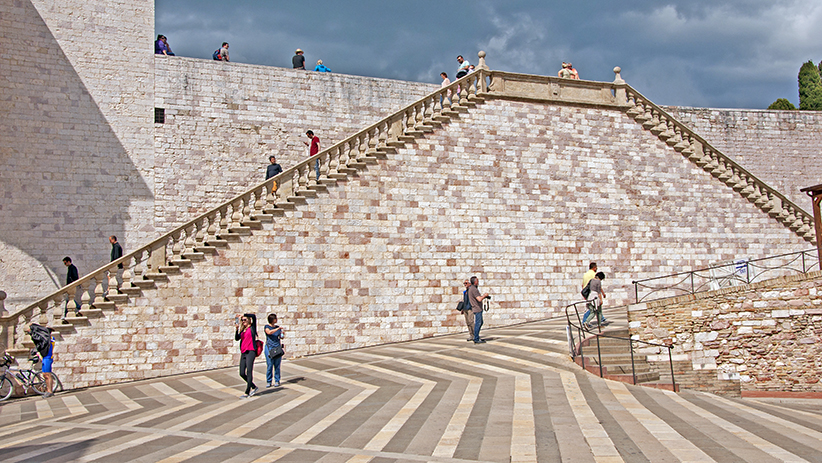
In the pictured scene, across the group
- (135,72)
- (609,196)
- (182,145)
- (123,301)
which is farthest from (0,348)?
(609,196)

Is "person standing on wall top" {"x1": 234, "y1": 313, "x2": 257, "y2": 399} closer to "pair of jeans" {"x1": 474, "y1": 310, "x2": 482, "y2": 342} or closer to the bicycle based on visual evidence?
the bicycle

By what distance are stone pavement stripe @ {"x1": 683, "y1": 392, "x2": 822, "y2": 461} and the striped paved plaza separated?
0.12 ft

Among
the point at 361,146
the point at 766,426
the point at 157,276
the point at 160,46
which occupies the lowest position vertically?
the point at 766,426

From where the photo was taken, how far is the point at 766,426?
8.83 m

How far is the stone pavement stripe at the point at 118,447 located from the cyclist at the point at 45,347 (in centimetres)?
593

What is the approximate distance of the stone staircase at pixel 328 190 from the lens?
48.1ft

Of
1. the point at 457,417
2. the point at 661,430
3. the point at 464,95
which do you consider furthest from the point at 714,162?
the point at 457,417

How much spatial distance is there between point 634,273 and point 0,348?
1811 centimetres

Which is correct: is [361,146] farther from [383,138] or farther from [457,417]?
[457,417]

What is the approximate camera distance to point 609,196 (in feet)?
72.3

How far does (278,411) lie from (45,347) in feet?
21.6

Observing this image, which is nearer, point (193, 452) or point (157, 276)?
point (193, 452)

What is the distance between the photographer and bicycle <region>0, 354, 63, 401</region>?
13.2 meters

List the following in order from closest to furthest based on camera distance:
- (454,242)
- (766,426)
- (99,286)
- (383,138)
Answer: (766,426)
(99,286)
(383,138)
(454,242)
